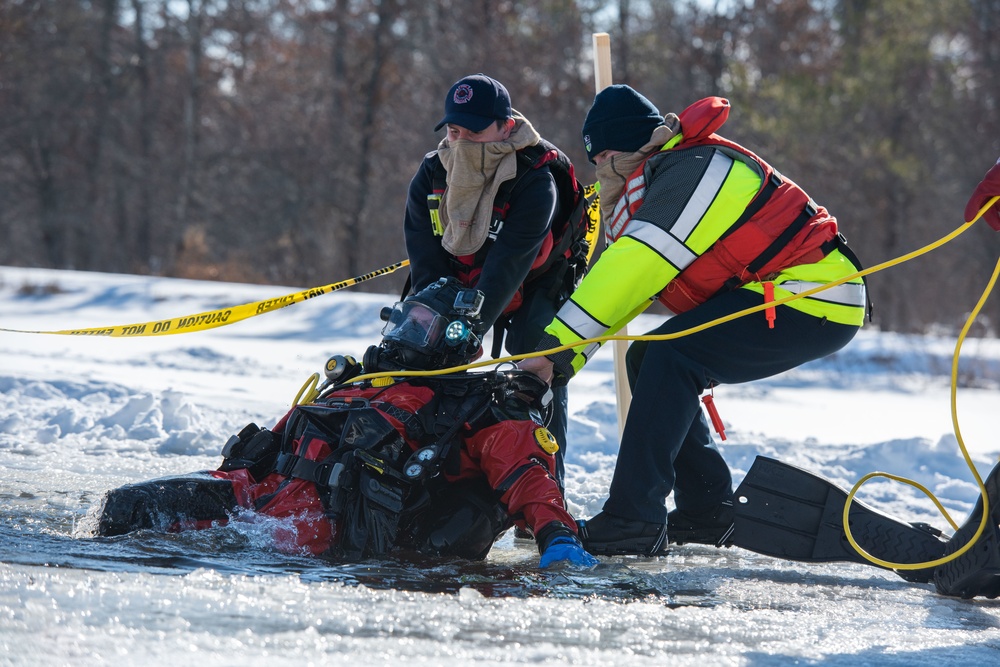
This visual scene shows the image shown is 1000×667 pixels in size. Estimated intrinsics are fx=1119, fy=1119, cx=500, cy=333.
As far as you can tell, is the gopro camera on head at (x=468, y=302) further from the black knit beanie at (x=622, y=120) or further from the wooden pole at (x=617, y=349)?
the wooden pole at (x=617, y=349)

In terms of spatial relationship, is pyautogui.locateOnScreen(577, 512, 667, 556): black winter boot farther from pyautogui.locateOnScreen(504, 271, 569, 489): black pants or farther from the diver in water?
pyautogui.locateOnScreen(504, 271, 569, 489): black pants

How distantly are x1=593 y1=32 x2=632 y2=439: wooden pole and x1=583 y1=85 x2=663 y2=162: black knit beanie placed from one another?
0.85 metres

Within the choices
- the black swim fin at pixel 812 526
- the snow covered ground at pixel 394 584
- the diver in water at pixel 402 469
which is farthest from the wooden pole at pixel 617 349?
the diver in water at pixel 402 469

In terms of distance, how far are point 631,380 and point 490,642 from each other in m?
2.04

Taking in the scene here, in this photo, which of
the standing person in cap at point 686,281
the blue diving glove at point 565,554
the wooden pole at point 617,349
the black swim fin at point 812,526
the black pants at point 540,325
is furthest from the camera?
the wooden pole at point 617,349

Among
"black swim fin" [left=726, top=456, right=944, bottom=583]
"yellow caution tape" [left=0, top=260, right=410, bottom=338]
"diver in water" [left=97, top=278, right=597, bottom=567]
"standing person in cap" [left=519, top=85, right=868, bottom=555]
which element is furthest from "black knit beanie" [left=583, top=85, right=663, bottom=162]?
"yellow caution tape" [left=0, top=260, right=410, bottom=338]

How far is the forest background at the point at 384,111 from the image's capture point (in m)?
20.7

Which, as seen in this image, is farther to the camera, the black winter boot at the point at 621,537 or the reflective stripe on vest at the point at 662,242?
the black winter boot at the point at 621,537

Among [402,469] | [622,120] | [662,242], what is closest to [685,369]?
[662,242]

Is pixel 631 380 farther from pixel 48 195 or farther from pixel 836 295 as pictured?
pixel 48 195

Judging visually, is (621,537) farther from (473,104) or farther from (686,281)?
(473,104)

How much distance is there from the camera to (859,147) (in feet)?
68.8

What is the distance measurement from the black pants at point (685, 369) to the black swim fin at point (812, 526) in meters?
0.32

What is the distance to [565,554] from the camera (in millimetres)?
3779
